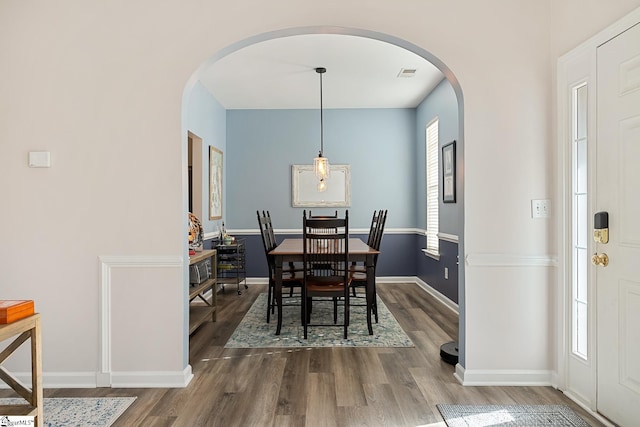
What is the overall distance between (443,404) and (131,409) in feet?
5.66

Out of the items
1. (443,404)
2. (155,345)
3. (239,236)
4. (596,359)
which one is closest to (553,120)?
(596,359)

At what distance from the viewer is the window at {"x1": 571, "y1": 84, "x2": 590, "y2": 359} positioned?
2426 millimetres

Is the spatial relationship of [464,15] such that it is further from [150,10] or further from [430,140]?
[430,140]

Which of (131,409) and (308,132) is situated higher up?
(308,132)

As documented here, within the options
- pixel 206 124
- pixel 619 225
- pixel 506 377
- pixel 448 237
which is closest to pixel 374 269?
pixel 448 237

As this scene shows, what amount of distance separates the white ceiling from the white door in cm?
228

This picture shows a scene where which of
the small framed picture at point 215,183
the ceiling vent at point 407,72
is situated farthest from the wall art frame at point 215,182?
the ceiling vent at point 407,72

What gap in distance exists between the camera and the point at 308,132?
21.4ft

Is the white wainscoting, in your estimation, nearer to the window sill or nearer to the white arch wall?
the white arch wall

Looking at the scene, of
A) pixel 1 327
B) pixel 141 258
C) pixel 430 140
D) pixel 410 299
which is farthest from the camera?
pixel 430 140

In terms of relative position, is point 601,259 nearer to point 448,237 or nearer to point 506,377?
point 506,377

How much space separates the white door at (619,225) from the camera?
2.01m

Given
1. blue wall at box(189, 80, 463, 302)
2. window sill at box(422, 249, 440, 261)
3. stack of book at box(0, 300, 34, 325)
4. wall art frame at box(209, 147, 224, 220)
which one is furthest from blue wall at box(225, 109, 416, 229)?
stack of book at box(0, 300, 34, 325)

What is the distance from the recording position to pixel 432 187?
5.77 meters
